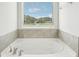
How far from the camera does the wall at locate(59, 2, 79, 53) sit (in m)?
1.79

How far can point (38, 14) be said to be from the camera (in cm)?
238

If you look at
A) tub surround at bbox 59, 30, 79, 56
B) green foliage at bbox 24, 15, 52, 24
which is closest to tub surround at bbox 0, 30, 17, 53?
green foliage at bbox 24, 15, 52, 24

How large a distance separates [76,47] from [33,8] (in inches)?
39.8

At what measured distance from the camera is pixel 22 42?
2369mm

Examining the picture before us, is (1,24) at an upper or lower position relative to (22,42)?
upper

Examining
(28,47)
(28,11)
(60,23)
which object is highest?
(28,11)

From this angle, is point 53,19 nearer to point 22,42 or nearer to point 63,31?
point 63,31

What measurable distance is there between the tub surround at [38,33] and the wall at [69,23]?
13 centimetres

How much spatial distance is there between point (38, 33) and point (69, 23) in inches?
21.0

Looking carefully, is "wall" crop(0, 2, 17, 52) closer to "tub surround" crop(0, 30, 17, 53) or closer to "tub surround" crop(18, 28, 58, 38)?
"tub surround" crop(0, 30, 17, 53)

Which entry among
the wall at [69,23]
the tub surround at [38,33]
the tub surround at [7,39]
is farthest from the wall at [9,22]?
the wall at [69,23]

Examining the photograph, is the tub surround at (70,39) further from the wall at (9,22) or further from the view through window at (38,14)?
the wall at (9,22)

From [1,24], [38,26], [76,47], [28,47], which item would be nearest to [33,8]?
[38,26]

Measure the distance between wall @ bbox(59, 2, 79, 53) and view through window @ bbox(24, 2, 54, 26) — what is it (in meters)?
0.18
